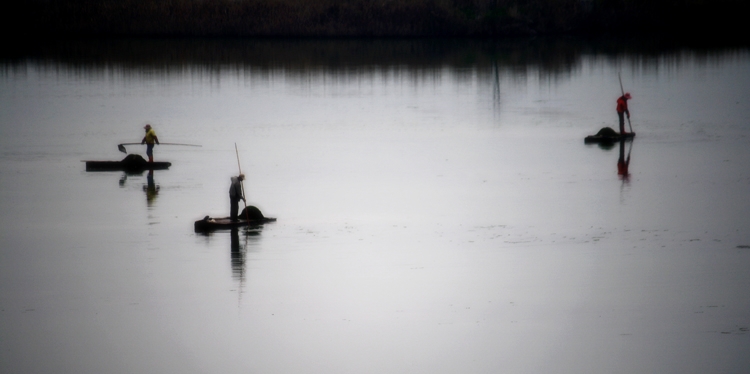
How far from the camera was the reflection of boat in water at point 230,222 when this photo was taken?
17.0 metres

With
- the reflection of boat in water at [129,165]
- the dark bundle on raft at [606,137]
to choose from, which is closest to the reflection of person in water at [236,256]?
the reflection of boat in water at [129,165]

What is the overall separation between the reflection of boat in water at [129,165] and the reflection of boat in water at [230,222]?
6.42 metres

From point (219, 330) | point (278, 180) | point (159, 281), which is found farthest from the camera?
point (278, 180)

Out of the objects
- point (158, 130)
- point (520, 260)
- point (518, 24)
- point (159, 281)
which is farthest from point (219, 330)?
point (518, 24)

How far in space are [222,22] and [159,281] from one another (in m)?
44.2

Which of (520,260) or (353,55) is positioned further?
(353,55)

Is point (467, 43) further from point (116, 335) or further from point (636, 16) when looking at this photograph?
point (116, 335)

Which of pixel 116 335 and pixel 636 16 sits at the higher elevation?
pixel 636 16

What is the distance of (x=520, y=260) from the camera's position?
15719 millimetres

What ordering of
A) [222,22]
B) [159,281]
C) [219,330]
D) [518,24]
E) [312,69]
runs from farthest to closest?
[518,24] → [222,22] → [312,69] → [159,281] → [219,330]

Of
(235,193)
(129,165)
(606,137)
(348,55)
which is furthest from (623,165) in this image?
(348,55)

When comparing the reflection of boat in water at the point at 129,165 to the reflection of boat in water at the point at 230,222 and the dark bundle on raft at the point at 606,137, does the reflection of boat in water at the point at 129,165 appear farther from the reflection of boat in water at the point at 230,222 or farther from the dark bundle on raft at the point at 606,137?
the dark bundle on raft at the point at 606,137

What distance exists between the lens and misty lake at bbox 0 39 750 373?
40.7ft

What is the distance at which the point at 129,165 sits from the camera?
23188mm
